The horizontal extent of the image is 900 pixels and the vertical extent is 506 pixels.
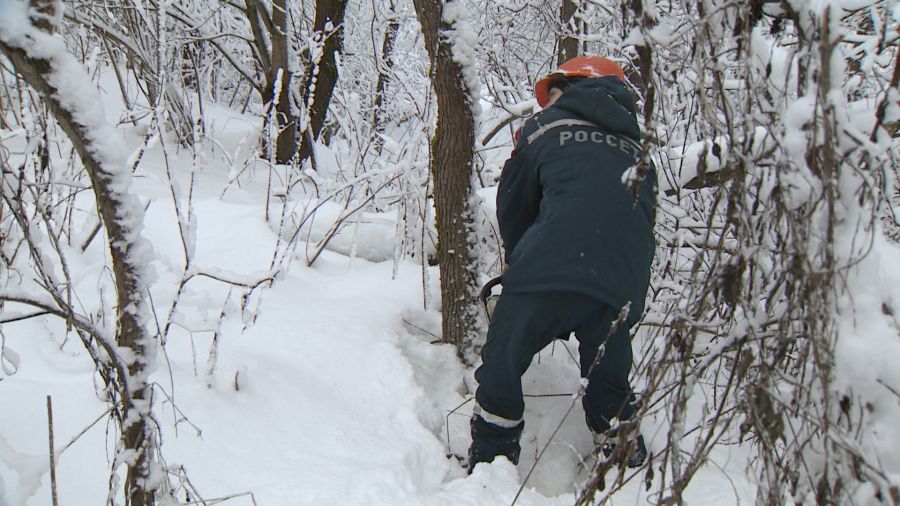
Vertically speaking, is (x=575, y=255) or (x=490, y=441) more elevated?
(x=575, y=255)

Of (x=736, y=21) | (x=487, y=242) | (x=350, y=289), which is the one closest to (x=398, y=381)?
(x=350, y=289)

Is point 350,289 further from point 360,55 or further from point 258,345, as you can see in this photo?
point 360,55

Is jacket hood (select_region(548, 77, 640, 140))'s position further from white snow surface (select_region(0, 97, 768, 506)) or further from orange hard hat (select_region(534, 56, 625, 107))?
white snow surface (select_region(0, 97, 768, 506))

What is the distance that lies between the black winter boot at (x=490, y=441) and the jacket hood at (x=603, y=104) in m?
1.11

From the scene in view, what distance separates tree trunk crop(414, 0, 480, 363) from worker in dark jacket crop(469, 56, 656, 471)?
0.75ft

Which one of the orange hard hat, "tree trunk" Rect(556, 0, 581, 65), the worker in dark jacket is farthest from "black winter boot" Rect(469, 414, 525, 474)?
"tree trunk" Rect(556, 0, 581, 65)

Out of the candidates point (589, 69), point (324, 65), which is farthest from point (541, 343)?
point (324, 65)

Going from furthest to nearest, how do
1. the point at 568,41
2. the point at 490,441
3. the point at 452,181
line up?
the point at 568,41
the point at 452,181
the point at 490,441

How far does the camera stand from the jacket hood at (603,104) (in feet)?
7.07

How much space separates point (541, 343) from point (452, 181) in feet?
2.44

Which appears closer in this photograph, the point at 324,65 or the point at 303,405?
the point at 303,405

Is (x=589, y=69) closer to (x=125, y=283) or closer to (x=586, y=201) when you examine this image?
(x=586, y=201)

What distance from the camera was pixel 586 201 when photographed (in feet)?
6.72

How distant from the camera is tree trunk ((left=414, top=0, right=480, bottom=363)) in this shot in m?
2.32
